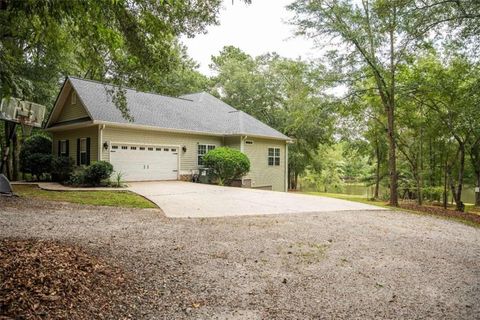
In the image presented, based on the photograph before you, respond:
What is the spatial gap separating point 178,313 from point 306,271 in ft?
6.43

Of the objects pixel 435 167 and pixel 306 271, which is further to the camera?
pixel 435 167

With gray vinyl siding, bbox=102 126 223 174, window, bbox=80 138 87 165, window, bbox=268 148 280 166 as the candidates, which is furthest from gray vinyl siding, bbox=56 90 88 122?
window, bbox=268 148 280 166

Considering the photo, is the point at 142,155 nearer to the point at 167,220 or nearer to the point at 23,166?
the point at 23,166

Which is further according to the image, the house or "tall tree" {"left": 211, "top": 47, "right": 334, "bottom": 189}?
"tall tree" {"left": 211, "top": 47, "right": 334, "bottom": 189}

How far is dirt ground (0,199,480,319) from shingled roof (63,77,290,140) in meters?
8.56

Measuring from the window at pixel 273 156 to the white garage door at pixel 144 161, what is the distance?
6026mm

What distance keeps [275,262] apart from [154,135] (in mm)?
13159

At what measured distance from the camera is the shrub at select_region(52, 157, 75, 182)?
15195 millimetres

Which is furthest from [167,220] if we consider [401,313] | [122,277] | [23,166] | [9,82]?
[23,166]

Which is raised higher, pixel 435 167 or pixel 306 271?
pixel 435 167

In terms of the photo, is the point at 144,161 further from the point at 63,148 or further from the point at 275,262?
the point at 275,262

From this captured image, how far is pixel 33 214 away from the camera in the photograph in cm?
744

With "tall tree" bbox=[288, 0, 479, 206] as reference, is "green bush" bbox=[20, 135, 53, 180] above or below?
below

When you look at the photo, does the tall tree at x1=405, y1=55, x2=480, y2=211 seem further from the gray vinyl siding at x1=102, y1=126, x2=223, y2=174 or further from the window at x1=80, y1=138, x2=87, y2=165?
the window at x1=80, y1=138, x2=87, y2=165
